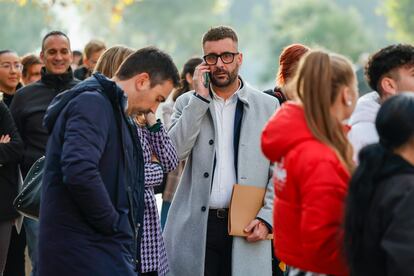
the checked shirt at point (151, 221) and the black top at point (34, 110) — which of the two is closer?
the checked shirt at point (151, 221)

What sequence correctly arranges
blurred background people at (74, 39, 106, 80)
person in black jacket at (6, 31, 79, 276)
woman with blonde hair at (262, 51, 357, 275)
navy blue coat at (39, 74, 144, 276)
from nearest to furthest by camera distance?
1. woman with blonde hair at (262, 51, 357, 275)
2. navy blue coat at (39, 74, 144, 276)
3. person in black jacket at (6, 31, 79, 276)
4. blurred background people at (74, 39, 106, 80)

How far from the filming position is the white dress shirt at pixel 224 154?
7.54 metres

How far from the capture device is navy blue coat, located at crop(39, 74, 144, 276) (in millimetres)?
5734

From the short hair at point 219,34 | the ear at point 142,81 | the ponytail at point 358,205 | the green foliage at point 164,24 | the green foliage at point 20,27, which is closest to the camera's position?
the ponytail at point 358,205

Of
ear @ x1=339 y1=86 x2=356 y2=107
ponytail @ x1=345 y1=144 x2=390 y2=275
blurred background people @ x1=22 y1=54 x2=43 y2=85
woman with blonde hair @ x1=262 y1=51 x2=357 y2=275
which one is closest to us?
ponytail @ x1=345 y1=144 x2=390 y2=275

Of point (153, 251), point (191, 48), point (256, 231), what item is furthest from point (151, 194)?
point (191, 48)

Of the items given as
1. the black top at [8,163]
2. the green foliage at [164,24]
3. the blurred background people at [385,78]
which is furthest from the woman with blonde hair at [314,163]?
the green foliage at [164,24]

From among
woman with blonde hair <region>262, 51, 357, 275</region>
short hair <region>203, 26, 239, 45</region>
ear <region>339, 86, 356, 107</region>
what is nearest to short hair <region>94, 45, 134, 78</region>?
short hair <region>203, 26, 239, 45</region>

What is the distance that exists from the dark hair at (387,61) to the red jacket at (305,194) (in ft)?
3.93

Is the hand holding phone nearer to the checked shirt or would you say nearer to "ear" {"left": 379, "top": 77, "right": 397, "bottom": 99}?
the checked shirt

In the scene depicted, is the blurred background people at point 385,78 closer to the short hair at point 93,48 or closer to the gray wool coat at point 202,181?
the gray wool coat at point 202,181

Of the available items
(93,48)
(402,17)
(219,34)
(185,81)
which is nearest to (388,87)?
(219,34)

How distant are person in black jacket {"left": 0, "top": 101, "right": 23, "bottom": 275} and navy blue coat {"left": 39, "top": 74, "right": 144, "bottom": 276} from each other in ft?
10.2

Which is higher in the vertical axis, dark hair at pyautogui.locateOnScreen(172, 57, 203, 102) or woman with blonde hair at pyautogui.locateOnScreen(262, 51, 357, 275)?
dark hair at pyautogui.locateOnScreen(172, 57, 203, 102)
